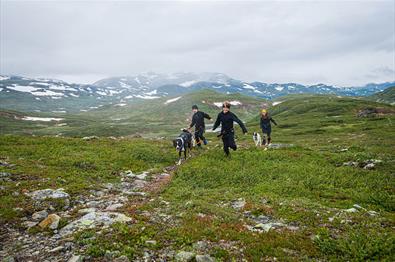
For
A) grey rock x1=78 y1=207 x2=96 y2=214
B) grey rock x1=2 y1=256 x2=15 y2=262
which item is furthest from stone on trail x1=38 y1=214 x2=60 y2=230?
grey rock x1=2 y1=256 x2=15 y2=262

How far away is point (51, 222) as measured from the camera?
11.3 metres

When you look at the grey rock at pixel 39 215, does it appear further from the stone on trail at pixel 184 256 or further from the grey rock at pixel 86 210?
the stone on trail at pixel 184 256

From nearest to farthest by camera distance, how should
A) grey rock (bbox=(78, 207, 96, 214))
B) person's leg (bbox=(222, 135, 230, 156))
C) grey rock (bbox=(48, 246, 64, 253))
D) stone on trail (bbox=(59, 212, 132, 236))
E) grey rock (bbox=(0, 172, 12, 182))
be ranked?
grey rock (bbox=(48, 246, 64, 253))
stone on trail (bbox=(59, 212, 132, 236))
grey rock (bbox=(78, 207, 96, 214))
grey rock (bbox=(0, 172, 12, 182))
person's leg (bbox=(222, 135, 230, 156))

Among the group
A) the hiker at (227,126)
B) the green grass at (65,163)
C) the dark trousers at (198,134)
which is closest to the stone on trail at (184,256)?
the green grass at (65,163)

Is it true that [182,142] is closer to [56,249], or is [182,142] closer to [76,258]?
[56,249]

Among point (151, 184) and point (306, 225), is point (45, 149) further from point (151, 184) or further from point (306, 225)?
point (306, 225)

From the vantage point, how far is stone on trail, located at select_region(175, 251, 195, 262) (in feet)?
28.1

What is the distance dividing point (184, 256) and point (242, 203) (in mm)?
6029

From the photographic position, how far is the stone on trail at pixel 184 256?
8.58 metres

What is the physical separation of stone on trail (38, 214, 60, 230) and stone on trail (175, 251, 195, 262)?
5109 mm

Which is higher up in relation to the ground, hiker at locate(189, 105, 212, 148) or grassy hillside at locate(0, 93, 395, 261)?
hiker at locate(189, 105, 212, 148)

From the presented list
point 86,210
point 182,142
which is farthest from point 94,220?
point 182,142

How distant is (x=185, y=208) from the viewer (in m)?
13.0

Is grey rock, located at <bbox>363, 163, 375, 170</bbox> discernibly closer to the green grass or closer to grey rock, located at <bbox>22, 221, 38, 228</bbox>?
the green grass
